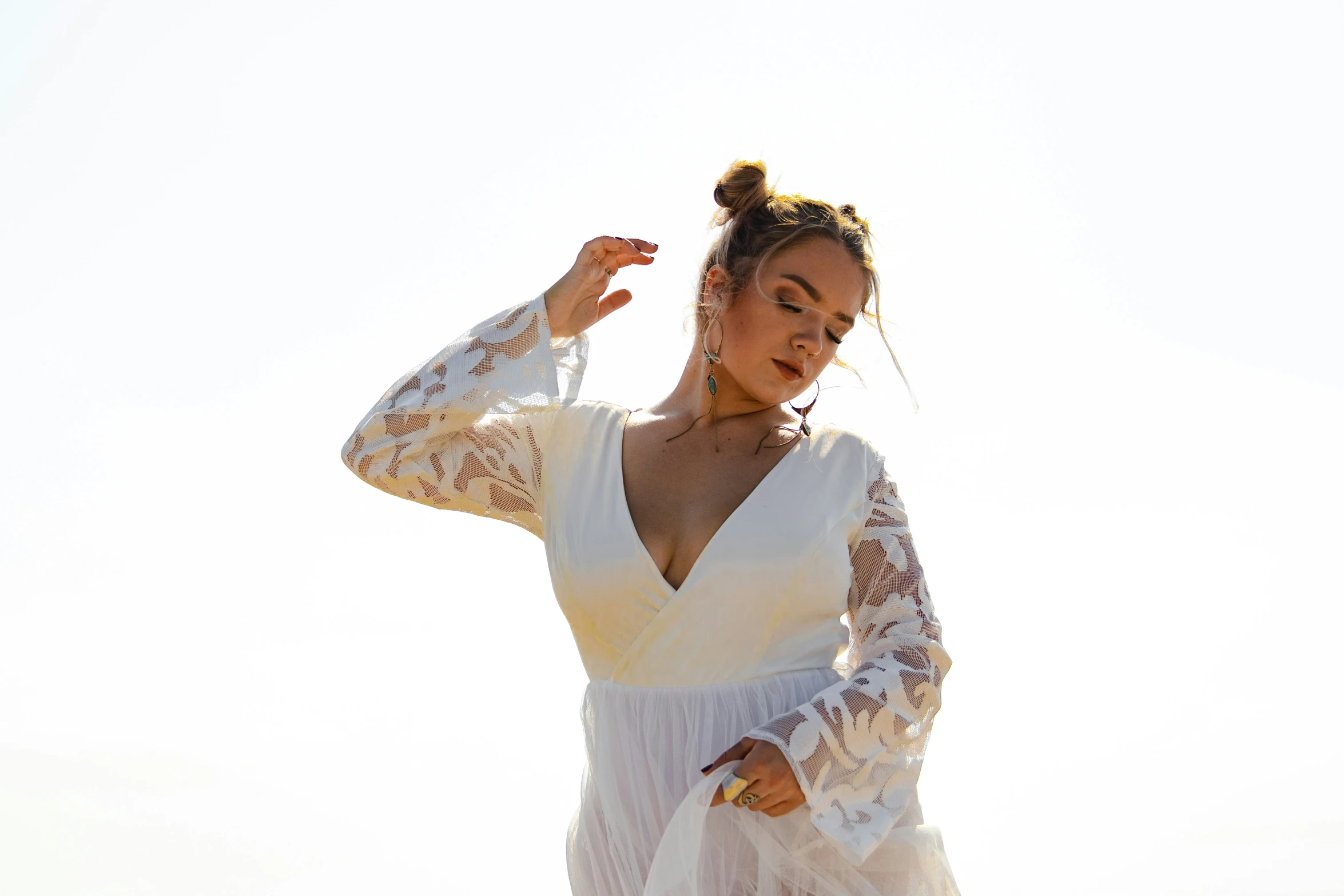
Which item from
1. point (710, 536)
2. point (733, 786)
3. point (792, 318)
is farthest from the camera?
point (792, 318)

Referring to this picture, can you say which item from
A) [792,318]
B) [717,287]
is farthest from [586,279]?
[792,318]

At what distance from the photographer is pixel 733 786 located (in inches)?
68.9

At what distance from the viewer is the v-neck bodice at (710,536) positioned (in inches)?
76.3

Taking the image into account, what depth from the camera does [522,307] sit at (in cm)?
220

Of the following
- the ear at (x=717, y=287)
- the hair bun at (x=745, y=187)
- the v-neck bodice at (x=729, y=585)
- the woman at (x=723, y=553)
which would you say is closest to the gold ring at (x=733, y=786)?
the woman at (x=723, y=553)

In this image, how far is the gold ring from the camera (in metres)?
1.75

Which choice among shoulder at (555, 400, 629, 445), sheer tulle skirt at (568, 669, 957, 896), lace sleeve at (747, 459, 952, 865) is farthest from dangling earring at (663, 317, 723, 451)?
sheer tulle skirt at (568, 669, 957, 896)

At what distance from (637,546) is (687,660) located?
18cm

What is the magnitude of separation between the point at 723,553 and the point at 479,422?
523 mm

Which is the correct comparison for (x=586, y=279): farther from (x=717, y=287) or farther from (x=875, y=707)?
(x=875, y=707)

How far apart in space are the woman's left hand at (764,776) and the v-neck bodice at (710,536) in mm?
263

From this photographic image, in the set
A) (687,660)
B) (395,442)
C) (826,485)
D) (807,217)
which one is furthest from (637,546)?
(807,217)

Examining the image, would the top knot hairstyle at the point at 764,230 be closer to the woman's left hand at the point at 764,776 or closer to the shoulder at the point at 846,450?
the shoulder at the point at 846,450

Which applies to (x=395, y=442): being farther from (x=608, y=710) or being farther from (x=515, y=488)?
(x=608, y=710)
